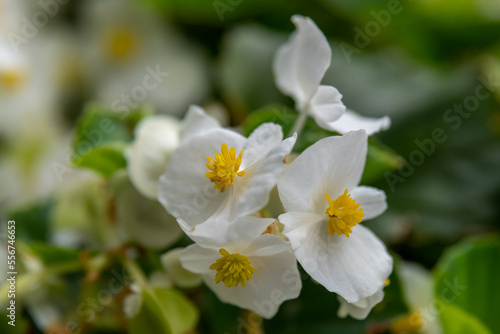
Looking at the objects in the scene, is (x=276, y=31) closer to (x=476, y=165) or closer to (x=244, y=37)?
(x=244, y=37)

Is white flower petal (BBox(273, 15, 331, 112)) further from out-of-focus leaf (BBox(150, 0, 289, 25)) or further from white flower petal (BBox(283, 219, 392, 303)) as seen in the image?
out-of-focus leaf (BBox(150, 0, 289, 25))

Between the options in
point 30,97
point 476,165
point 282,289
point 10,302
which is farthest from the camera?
point 30,97

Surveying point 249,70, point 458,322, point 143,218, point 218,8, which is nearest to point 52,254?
point 143,218

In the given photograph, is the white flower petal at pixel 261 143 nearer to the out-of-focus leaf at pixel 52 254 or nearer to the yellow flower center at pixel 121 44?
Answer: the out-of-focus leaf at pixel 52 254

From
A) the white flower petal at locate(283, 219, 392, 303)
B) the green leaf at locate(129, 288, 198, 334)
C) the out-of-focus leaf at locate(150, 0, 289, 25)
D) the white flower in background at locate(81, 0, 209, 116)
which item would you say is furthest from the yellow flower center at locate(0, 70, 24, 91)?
the white flower petal at locate(283, 219, 392, 303)

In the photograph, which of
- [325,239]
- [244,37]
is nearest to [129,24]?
[244,37]
